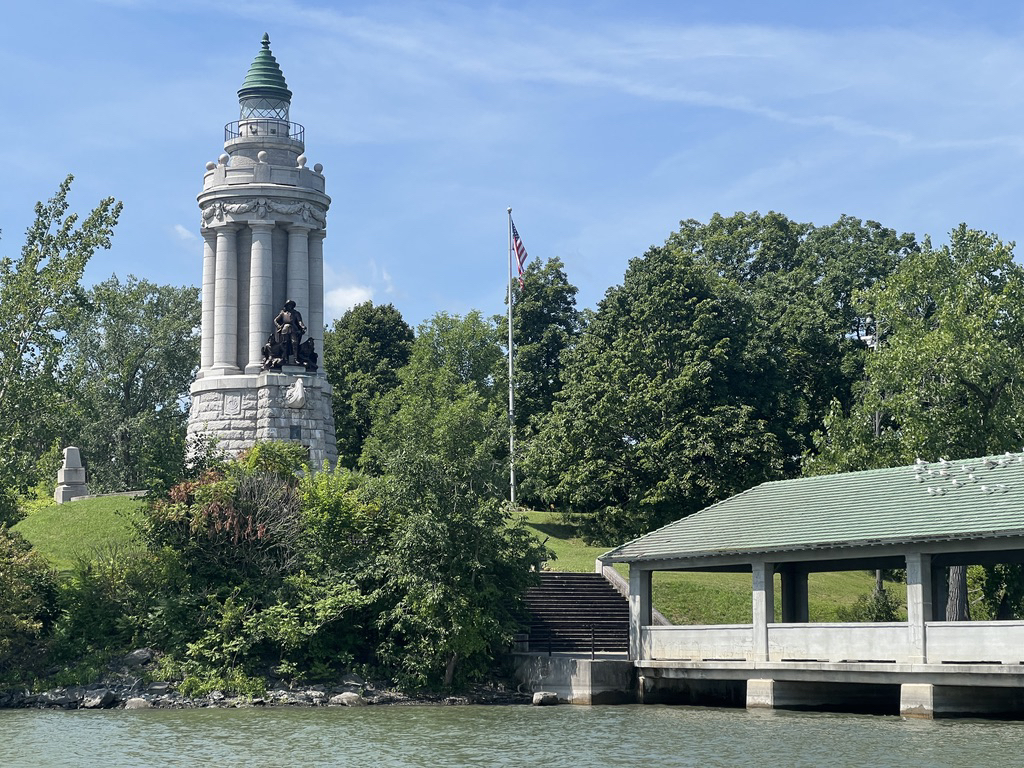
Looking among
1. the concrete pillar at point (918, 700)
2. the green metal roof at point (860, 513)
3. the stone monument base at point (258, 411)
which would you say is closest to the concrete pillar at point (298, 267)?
the stone monument base at point (258, 411)

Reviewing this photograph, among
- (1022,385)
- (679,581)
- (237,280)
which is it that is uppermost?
(237,280)

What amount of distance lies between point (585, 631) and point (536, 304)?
41.0 metres

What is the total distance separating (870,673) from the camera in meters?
33.1

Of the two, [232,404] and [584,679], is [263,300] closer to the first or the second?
[232,404]

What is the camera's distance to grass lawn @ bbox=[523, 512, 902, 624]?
46.0m

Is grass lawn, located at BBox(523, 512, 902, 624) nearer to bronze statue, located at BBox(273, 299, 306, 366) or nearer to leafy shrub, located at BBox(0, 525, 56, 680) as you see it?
bronze statue, located at BBox(273, 299, 306, 366)

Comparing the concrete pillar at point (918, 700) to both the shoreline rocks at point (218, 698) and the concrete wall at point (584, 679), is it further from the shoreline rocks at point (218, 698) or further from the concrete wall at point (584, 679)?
the shoreline rocks at point (218, 698)

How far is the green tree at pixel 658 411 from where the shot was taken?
61312mm

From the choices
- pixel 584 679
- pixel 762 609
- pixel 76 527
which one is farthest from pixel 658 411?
pixel 762 609

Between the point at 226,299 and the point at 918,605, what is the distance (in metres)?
32.8

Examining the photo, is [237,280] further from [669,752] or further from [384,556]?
[669,752]

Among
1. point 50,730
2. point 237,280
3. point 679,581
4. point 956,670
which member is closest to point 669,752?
point 956,670

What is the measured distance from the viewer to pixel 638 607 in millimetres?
39625

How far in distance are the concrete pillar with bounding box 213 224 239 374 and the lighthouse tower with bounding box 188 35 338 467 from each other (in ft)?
0.13
